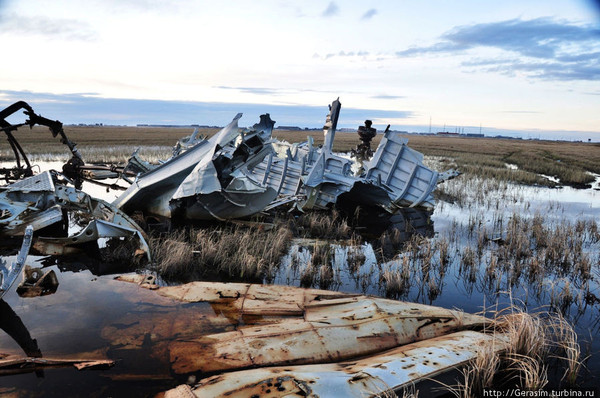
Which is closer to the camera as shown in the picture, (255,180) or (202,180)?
(202,180)

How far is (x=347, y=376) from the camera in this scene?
382 cm

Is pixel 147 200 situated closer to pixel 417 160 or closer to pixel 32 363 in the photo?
pixel 32 363

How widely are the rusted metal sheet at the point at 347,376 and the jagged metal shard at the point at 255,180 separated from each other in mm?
6387

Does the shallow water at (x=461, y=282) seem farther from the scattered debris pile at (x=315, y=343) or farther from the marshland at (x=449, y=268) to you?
the scattered debris pile at (x=315, y=343)

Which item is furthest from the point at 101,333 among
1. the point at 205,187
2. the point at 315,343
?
the point at 205,187

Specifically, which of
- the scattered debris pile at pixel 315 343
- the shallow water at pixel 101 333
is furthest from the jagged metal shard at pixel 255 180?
the scattered debris pile at pixel 315 343

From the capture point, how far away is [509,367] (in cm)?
449

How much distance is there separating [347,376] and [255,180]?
8.04 meters

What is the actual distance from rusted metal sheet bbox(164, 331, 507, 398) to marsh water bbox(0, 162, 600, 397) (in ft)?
2.34

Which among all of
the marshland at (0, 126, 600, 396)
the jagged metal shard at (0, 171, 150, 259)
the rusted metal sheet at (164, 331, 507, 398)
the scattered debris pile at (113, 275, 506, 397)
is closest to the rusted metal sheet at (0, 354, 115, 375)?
the marshland at (0, 126, 600, 396)

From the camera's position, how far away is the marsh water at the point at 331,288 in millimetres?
4199

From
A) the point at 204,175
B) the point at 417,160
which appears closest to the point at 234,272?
the point at 204,175

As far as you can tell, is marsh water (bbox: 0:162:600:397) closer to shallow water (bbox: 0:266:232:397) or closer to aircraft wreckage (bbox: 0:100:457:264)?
shallow water (bbox: 0:266:232:397)

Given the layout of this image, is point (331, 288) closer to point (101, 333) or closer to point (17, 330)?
point (101, 333)
